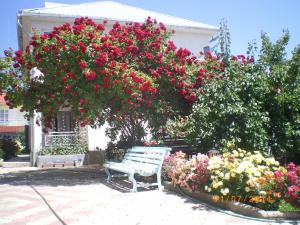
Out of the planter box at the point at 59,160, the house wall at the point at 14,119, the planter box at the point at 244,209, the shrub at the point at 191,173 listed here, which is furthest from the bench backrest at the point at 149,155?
the house wall at the point at 14,119

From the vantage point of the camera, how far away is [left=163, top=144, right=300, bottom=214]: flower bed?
570 centimetres

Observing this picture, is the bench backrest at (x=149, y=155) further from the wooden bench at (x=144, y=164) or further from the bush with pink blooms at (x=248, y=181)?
the bush with pink blooms at (x=248, y=181)

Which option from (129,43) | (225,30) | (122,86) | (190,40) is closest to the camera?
(122,86)

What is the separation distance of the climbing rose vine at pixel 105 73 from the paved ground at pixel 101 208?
2285 millimetres

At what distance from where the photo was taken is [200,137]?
9.77 meters

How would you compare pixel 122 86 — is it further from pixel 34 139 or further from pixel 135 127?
pixel 34 139

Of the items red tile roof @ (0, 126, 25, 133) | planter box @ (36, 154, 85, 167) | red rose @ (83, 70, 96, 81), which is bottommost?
planter box @ (36, 154, 85, 167)

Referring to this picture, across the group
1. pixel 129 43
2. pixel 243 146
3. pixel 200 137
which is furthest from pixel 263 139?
pixel 129 43

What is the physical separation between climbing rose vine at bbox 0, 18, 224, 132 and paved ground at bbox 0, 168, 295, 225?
2285mm

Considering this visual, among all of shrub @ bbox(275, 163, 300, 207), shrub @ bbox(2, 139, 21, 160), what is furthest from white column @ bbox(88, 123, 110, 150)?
shrub @ bbox(275, 163, 300, 207)

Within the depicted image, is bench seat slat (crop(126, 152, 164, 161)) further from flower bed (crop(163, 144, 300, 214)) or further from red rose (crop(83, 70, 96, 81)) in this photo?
red rose (crop(83, 70, 96, 81))

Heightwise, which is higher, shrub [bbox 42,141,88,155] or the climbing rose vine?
the climbing rose vine

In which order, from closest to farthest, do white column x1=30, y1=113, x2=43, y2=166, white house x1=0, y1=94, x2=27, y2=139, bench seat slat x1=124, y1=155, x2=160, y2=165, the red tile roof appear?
bench seat slat x1=124, y1=155, x2=160, y2=165 → white column x1=30, y1=113, x2=43, y2=166 → the red tile roof → white house x1=0, y1=94, x2=27, y2=139

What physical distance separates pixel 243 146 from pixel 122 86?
11.8 feet
